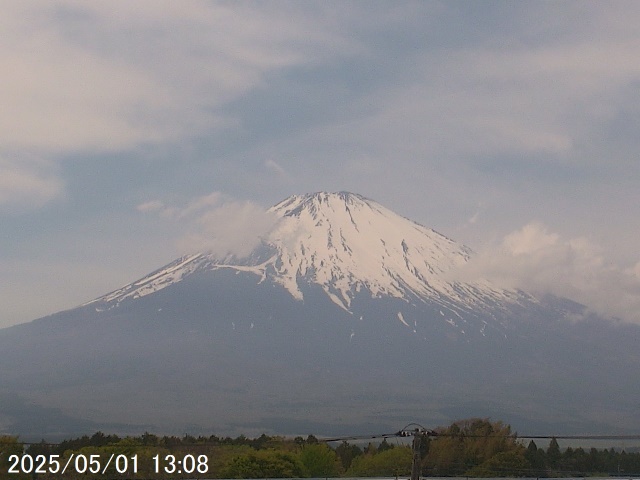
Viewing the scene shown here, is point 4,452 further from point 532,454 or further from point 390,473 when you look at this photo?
point 532,454

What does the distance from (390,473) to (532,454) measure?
12.2m

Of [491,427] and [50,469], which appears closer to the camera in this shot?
[50,469]

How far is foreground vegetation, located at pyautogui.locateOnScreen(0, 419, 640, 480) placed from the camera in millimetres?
57000

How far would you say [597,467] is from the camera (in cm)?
8800

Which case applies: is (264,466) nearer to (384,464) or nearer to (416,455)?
(384,464)

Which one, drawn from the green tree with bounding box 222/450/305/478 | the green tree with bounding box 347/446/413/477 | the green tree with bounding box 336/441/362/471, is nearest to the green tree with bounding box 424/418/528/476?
the green tree with bounding box 347/446/413/477

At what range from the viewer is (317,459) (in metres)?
78.6


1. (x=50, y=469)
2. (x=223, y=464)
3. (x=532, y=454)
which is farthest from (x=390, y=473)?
(x=50, y=469)

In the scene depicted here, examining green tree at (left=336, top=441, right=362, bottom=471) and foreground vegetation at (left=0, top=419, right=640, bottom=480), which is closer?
foreground vegetation at (left=0, top=419, right=640, bottom=480)

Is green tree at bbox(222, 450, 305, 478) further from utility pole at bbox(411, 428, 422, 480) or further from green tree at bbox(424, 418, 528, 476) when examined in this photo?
utility pole at bbox(411, 428, 422, 480)

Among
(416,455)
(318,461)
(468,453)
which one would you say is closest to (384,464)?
(318,461)

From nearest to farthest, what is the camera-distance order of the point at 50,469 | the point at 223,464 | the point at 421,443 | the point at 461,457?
1. the point at 421,443
2. the point at 50,469
3. the point at 223,464
4. the point at 461,457

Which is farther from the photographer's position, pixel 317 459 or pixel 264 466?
pixel 317 459

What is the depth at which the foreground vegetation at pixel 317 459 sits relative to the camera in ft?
187
